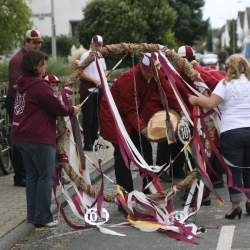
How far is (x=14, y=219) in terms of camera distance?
729cm

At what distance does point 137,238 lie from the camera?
259 inches

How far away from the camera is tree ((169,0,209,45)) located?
168ft

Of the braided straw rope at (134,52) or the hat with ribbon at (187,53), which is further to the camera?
the hat with ribbon at (187,53)

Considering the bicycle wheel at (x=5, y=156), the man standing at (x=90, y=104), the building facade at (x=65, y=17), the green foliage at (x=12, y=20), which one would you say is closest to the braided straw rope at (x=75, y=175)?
the bicycle wheel at (x=5, y=156)

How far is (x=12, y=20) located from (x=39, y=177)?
15872 millimetres

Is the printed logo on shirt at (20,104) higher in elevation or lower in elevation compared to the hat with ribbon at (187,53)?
lower

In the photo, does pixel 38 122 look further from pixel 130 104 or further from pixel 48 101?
pixel 130 104

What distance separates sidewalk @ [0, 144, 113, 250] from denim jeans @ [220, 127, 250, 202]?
2.10 meters

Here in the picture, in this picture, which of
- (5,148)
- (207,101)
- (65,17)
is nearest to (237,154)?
(207,101)

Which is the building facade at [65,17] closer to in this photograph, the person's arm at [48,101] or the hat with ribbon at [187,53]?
the hat with ribbon at [187,53]

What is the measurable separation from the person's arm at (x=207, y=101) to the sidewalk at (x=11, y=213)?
2085 millimetres

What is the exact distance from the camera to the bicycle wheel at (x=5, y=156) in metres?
9.96

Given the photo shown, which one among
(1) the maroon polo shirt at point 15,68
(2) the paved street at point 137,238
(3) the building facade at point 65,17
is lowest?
→ (2) the paved street at point 137,238

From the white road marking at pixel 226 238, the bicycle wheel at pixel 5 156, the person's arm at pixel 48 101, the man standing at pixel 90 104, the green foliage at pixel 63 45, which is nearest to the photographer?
the white road marking at pixel 226 238
